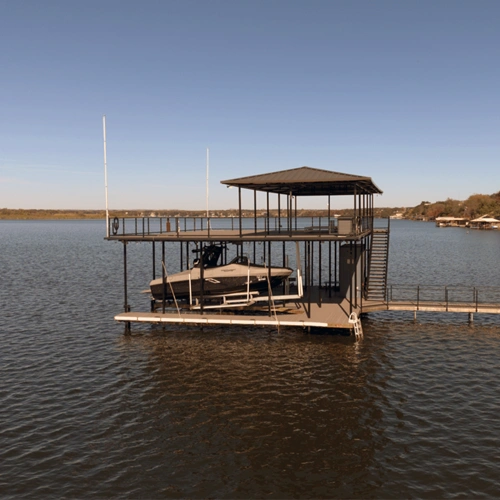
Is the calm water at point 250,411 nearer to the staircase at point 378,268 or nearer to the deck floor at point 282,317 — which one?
the deck floor at point 282,317

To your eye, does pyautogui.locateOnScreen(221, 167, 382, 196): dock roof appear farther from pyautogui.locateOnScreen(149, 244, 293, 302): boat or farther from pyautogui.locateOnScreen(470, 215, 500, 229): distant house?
pyautogui.locateOnScreen(470, 215, 500, 229): distant house

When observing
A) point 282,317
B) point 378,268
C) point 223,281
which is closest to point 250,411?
point 282,317

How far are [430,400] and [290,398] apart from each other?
5559mm

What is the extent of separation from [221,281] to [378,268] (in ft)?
37.9

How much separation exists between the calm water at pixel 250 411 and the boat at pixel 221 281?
273cm

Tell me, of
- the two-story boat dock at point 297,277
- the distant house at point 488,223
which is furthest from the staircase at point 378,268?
the distant house at point 488,223

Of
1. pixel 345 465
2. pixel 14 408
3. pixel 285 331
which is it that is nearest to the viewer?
pixel 345 465

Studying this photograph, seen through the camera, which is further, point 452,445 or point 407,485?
point 452,445

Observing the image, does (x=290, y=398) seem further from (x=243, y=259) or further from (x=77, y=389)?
(x=243, y=259)

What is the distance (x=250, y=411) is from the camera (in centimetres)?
1803

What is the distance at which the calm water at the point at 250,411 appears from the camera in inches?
539

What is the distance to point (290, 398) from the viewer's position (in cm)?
1911

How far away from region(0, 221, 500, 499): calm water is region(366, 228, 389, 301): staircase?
6.54 ft

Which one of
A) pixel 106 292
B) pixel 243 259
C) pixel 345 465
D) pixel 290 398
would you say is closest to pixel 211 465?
pixel 345 465
